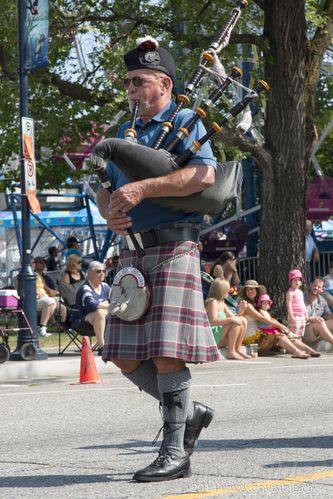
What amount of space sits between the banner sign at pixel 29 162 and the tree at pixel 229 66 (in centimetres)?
347

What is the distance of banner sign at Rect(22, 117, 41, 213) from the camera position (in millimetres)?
15680

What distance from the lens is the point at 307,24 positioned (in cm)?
2025

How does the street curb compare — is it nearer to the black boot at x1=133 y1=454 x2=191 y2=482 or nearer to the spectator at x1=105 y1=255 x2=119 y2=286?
the spectator at x1=105 y1=255 x2=119 y2=286

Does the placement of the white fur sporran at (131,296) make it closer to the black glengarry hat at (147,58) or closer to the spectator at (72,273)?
the black glengarry hat at (147,58)

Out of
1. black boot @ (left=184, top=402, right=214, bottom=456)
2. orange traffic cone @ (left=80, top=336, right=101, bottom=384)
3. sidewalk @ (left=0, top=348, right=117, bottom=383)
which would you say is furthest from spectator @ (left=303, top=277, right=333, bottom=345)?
black boot @ (left=184, top=402, right=214, bottom=456)

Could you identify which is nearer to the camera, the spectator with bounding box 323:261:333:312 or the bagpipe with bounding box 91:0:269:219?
the bagpipe with bounding box 91:0:269:219

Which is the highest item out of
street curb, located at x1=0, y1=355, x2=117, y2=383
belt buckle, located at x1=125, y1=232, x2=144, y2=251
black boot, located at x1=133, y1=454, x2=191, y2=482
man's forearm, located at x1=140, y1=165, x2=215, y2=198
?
man's forearm, located at x1=140, y1=165, x2=215, y2=198

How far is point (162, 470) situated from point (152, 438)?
76.9 inches

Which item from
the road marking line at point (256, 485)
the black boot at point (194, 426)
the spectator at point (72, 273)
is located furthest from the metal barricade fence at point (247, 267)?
the road marking line at point (256, 485)

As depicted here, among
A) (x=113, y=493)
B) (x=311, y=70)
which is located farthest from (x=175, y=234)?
(x=311, y=70)

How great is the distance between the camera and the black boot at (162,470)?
18.8ft

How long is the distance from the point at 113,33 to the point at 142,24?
490 mm

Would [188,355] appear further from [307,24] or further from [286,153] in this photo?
[307,24]

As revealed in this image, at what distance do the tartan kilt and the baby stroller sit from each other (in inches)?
361
